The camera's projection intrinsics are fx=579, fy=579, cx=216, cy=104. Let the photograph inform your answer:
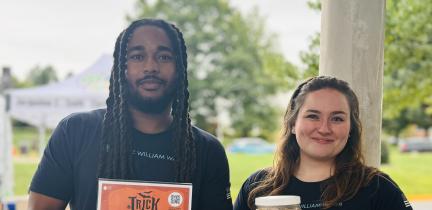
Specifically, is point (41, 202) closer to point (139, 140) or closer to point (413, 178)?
point (139, 140)

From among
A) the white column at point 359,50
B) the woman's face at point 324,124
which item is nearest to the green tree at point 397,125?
the white column at point 359,50

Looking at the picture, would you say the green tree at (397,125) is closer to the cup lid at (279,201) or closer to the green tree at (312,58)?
the green tree at (312,58)

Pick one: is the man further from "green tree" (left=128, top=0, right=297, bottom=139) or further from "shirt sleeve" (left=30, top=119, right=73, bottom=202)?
"green tree" (left=128, top=0, right=297, bottom=139)

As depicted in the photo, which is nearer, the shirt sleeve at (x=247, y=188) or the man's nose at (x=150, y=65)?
the man's nose at (x=150, y=65)

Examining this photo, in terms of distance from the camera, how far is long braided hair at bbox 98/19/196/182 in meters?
2.45

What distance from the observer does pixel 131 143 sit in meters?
2.49

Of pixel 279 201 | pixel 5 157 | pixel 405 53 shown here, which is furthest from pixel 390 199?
pixel 5 157

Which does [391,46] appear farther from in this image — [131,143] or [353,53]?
[131,143]

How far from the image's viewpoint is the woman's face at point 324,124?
7.94 feet

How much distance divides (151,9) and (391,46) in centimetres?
3133

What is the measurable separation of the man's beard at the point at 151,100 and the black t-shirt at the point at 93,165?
11 centimetres

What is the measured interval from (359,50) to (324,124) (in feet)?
2.99

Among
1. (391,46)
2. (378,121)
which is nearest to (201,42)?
(391,46)

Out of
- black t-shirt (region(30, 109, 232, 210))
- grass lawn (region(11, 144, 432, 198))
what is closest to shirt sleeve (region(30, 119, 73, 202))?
black t-shirt (region(30, 109, 232, 210))
